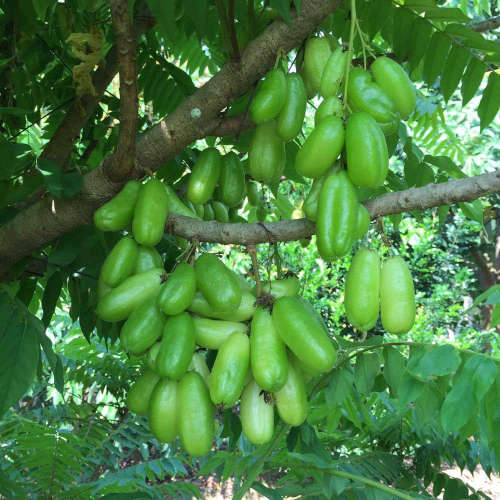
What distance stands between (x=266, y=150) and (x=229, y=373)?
0.57 m

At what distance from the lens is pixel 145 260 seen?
1346 millimetres

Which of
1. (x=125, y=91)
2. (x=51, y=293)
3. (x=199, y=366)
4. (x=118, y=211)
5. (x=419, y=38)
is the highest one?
(x=419, y=38)

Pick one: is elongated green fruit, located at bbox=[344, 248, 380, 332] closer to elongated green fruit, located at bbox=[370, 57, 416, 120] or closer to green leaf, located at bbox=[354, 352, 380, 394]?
elongated green fruit, located at bbox=[370, 57, 416, 120]

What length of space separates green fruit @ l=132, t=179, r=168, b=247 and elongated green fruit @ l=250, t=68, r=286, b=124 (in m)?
0.28

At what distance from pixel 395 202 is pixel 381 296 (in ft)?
0.63

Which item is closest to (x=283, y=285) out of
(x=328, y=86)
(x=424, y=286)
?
(x=328, y=86)

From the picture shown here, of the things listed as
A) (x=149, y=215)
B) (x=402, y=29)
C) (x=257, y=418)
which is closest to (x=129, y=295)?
(x=149, y=215)

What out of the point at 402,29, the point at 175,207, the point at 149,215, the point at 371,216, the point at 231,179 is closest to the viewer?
the point at 371,216

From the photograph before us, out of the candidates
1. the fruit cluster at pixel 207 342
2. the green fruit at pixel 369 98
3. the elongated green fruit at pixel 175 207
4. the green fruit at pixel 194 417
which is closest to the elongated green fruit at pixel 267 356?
the fruit cluster at pixel 207 342

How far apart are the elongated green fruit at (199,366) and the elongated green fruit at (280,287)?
201 mm

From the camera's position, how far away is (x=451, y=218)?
9484mm

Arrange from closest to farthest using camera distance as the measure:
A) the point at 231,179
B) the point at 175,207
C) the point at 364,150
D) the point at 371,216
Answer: the point at 364,150 < the point at 371,216 < the point at 175,207 < the point at 231,179

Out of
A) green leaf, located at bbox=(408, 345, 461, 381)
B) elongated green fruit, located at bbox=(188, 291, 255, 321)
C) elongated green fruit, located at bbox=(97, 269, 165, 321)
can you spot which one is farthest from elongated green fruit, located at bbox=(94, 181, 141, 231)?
green leaf, located at bbox=(408, 345, 461, 381)

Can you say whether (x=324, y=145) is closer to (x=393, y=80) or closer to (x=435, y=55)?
(x=393, y=80)
